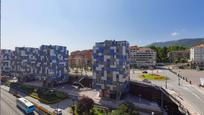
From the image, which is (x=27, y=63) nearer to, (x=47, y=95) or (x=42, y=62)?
(x=42, y=62)

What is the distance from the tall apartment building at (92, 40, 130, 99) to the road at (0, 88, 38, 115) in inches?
Answer: 865

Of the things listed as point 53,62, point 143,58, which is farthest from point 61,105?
point 143,58

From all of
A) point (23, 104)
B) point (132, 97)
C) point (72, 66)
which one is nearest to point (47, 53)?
point (23, 104)

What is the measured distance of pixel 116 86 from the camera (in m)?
53.6

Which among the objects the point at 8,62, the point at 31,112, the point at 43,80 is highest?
the point at 8,62

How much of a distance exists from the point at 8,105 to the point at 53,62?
910 inches

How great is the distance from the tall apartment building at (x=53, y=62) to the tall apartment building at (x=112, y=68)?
21.5 meters

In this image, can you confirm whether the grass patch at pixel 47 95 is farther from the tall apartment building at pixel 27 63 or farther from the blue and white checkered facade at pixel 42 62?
the tall apartment building at pixel 27 63

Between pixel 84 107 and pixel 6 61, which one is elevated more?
pixel 6 61

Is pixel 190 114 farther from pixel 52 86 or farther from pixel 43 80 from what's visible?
pixel 43 80

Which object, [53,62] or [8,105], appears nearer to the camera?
[8,105]

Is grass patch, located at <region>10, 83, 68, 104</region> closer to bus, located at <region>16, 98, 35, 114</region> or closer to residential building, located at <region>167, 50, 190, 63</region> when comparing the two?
bus, located at <region>16, 98, 35, 114</region>

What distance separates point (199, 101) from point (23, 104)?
137 ft

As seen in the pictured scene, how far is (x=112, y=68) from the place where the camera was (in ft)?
179
